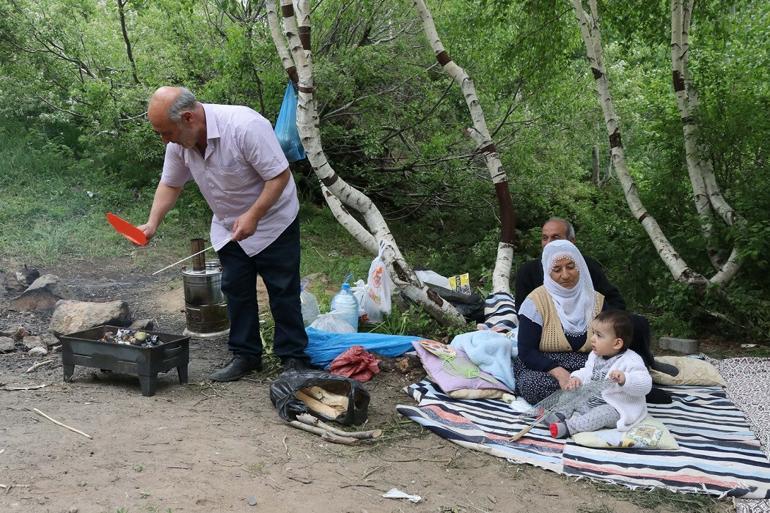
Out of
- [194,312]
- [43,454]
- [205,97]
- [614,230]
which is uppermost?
[205,97]

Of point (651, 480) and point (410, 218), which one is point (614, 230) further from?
point (651, 480)

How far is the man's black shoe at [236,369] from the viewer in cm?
453

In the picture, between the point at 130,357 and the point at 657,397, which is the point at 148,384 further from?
the point at 657,397

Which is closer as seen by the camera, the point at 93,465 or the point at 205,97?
the point at 93,465

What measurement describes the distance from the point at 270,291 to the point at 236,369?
1.93 ft

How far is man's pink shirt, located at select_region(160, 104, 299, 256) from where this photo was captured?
397 cm

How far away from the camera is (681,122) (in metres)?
6.72

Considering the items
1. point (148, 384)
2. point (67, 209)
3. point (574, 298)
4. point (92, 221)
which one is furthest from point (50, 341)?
point (67, 209)

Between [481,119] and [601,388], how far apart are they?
3.31 meters

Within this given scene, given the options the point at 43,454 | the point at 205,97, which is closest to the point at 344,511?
the point at 43,454

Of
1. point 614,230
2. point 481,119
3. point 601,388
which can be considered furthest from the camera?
point 614,230

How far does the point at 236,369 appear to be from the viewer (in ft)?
15.0

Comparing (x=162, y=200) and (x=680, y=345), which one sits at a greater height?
(x=162, y=200)

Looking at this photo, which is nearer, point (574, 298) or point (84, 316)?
point (574, 298)
